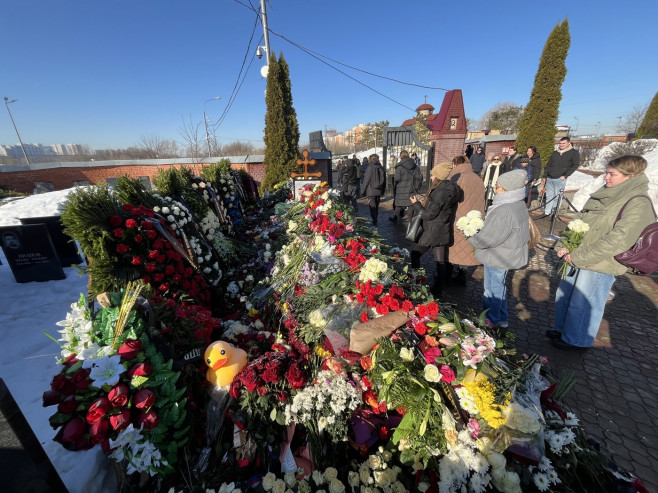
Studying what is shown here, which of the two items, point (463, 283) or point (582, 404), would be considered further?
point (463, 283)

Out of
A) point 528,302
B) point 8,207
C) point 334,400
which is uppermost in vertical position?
point 8,207

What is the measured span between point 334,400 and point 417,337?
0.66 m

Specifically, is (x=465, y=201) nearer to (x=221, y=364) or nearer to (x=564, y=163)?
(x=221, y=364)

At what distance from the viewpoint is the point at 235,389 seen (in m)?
1.87

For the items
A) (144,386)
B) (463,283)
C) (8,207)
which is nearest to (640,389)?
(463,283)

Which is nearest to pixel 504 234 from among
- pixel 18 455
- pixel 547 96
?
pixel 18 455

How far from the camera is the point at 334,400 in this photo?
1.75m

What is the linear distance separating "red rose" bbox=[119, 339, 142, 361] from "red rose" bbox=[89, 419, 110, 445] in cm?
31

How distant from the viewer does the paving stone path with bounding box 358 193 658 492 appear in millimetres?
2086

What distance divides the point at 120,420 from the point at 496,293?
335 cm

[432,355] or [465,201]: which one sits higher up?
[465,201]

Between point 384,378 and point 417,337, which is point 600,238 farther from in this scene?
point 384,378

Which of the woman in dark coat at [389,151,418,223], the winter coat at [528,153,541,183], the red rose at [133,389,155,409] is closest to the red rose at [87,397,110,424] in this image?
the red rose at [133,389,155,409]

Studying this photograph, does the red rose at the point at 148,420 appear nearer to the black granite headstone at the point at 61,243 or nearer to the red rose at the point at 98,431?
the red rose at the point at 98,431
